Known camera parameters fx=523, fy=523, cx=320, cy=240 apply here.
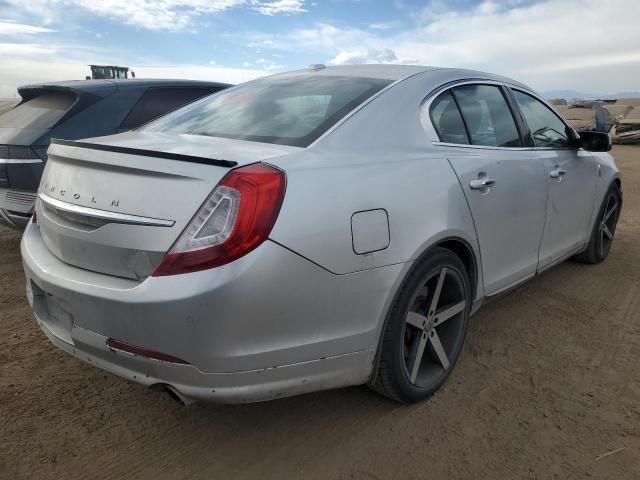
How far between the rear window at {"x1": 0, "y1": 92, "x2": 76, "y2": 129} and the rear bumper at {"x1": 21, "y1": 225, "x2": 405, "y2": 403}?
283 centimetres

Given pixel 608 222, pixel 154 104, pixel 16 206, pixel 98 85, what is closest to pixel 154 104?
pixel 154 104

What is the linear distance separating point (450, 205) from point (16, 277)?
3563mm

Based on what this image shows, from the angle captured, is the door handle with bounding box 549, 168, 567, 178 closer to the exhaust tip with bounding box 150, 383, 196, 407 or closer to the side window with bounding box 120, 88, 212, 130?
the exhaust tip with bounding box 150, 383, 196, 407

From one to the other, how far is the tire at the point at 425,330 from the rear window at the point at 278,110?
774mm

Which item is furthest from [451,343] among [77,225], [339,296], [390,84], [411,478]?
[77,225]

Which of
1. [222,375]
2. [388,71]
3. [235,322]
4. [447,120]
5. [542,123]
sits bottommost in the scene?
[222,375]

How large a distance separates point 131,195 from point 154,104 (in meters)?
3.58

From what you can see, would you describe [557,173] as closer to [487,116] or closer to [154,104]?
[487,116]

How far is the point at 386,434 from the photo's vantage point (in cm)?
231

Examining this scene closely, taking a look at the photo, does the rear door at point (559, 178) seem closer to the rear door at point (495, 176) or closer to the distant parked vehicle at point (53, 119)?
the rear door at point (495, 176)

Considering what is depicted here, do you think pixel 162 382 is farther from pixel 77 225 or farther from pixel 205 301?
pixel 77 225

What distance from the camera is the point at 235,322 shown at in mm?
1742

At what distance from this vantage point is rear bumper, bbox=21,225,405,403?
1727mm

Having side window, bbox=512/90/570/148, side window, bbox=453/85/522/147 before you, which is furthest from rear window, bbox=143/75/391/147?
side window, bbox=512/90/570/148
